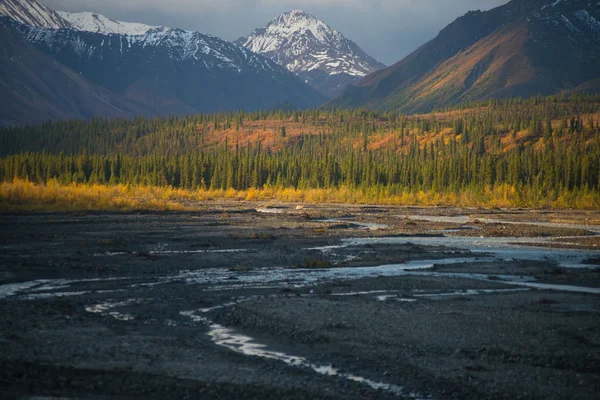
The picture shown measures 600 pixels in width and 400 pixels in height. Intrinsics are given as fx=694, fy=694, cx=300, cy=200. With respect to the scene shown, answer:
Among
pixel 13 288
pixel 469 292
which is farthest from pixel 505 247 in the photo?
pixel 13 288

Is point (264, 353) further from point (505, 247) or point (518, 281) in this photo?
point (505, 247)

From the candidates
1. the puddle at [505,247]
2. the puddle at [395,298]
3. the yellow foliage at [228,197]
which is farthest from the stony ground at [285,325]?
the yellow foliage at [228,197]

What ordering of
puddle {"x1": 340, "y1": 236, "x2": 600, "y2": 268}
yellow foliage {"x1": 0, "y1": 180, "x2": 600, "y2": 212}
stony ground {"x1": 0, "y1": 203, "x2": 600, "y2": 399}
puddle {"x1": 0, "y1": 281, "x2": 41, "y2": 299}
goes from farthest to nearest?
1. yellow foliage {"x1": 0, "y1": 180, "x2": 600, "y2": 212}
2. puddle {"x1": 340, "y1": 236, "x2": 600, "y2": 268}
3. puddle {"x1": 0, "y1": 281, "x2": 41, "y2": 299}
4. stony ground {"x1": 0, "y1": 203, "x2": 600, "y2": 399}

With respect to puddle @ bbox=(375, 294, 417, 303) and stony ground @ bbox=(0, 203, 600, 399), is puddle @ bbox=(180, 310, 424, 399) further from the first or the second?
puddle @ bbox=(375, 294, 417, 303)

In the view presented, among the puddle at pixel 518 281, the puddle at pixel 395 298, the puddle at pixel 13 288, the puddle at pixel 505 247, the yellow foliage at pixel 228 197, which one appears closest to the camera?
the puddle at pixel 13 288

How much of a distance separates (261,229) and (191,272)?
880 inches

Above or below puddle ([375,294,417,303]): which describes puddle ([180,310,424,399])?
above

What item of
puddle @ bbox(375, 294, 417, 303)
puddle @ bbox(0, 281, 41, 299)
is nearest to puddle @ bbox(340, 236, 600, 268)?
puddle @ bbox(375, 294, 417, 303)

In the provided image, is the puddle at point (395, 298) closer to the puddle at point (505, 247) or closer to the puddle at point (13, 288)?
the puddle at point (13, 288)

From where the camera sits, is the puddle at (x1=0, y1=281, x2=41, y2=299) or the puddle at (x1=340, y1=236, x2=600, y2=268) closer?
the puddle at (x1=0, y1=281, x2=41, y2=299)

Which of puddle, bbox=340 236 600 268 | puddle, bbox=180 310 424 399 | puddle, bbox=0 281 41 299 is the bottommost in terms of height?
puddle, bbox=340 236 600 268

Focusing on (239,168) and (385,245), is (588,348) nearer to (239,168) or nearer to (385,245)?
(385,245)

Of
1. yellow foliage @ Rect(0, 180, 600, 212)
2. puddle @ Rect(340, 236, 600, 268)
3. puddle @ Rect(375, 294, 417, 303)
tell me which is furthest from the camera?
yellow foliage @ Rect(0, 180, 600, 212)

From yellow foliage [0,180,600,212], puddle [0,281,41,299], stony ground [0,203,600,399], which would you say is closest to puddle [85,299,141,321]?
stony ground [0,203,600,399]
